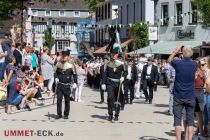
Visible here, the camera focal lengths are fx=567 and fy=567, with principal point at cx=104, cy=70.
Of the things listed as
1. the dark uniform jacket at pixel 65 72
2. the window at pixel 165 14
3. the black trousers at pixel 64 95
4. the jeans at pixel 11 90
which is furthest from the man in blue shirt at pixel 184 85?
the window at pixel 165 14

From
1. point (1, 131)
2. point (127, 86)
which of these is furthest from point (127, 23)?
point (1, 131)

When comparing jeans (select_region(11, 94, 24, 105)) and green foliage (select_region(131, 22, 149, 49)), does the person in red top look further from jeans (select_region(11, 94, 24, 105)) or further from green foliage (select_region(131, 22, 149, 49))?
green foliage (select_region(131, 22, 149, 49))

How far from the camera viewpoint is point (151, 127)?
13.9 m

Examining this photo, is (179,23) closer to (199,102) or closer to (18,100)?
(18,100)

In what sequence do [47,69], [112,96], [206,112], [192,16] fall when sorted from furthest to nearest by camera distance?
[192,16]
[47,69]
[112,96]
[206,112]

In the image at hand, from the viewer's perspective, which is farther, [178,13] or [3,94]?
[178,13]

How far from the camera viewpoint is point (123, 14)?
55.8 metres

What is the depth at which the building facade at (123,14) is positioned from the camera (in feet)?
155

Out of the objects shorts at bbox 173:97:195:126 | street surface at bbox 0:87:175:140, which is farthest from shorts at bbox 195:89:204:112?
shorts at bbox 173:97:195:126

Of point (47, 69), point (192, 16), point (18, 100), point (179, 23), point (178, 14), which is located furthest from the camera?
point (178, 14)

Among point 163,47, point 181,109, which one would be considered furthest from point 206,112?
point 163,47

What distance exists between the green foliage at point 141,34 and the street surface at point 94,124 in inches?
1069

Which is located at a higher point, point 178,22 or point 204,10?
point 204,10

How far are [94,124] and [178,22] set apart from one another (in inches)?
1187
